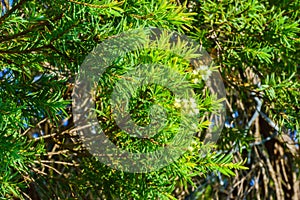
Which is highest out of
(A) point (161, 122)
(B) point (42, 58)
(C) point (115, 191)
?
(B) point (42, 58)

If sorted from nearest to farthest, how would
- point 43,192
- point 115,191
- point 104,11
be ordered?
point 104,11 → point 115,191 → point 43,192

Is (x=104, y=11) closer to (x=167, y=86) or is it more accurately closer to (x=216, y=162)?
(x=167, y=86)

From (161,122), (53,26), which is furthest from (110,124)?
(53,26)

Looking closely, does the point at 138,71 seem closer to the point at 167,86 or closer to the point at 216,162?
the point at 167,86

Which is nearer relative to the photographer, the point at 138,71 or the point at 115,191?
the point at 138,71

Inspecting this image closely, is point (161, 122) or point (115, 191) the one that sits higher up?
point (161, 122)

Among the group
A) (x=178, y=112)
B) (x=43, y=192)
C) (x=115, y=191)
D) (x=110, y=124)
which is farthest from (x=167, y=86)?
(x=43, y=192)

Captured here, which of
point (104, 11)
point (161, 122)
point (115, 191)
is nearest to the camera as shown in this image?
point (104, 11)
